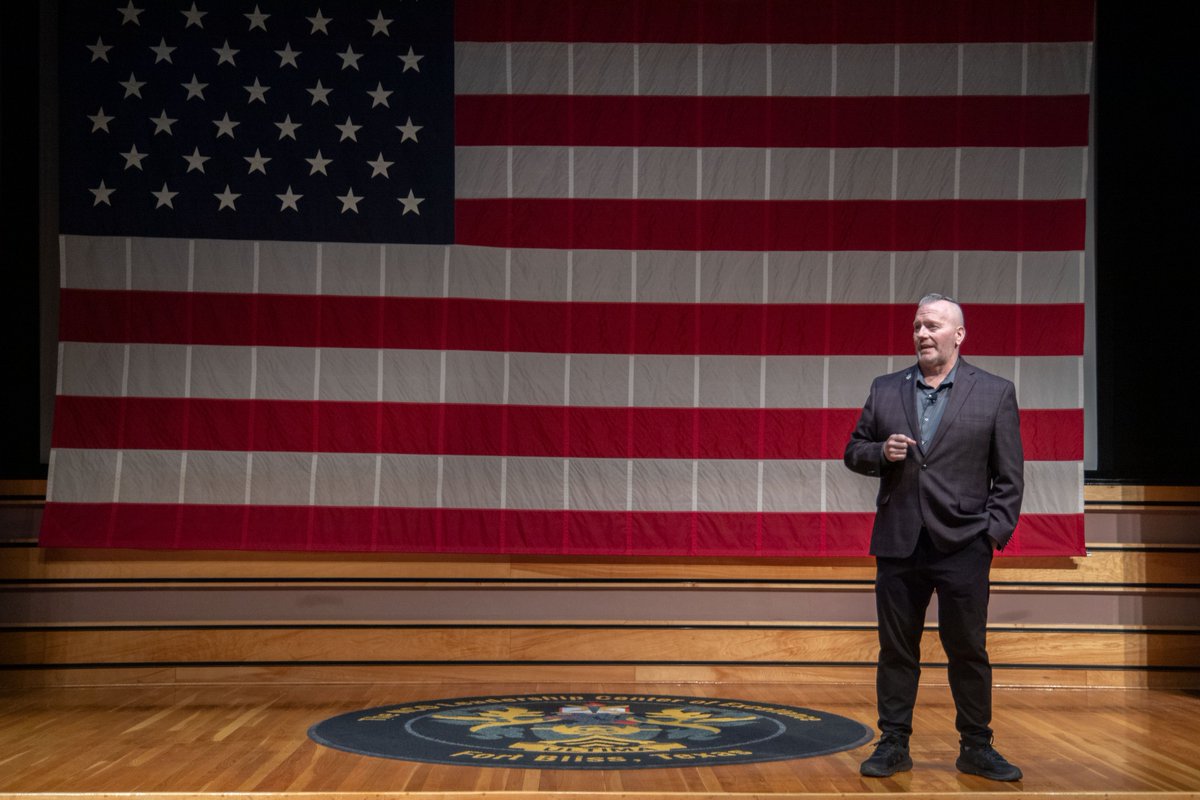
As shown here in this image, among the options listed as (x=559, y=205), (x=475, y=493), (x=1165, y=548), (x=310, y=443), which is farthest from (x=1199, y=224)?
(x=310, y=443)

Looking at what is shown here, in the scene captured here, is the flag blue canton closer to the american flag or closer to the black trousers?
the american flag

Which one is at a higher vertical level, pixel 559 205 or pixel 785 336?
pixel 559 205

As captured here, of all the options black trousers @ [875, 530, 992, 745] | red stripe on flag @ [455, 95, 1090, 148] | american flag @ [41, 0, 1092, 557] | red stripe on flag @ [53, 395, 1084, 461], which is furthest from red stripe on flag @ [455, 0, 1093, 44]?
black trousers @ [875, 530, 992, 745]

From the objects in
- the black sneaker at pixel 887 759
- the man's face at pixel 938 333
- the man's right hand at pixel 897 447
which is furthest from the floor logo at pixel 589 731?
the man's face at pixel 938 333

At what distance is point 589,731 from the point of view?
4352 millimetres

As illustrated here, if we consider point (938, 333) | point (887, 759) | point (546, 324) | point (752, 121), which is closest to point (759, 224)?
point (752, 121)

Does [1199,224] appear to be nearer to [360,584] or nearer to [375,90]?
[375,90]

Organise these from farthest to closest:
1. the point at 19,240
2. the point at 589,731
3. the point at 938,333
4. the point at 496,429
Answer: the point at 19,240, the point at 496,429, the point at 589,731, the point at 938,333

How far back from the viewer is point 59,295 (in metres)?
5.74

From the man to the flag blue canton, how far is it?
8.40ft

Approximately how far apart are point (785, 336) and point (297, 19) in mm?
2580

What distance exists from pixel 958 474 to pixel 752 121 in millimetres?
2432

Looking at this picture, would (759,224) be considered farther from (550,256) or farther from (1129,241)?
(1129,241)

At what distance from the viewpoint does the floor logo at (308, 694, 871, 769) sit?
3.95 metres
